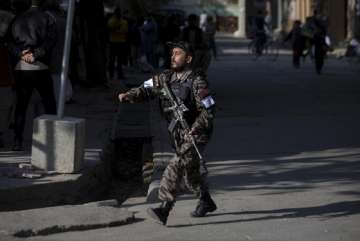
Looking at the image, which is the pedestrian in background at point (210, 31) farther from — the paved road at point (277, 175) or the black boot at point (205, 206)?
the black boot at point (205, 206)

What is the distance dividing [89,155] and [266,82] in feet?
44.7

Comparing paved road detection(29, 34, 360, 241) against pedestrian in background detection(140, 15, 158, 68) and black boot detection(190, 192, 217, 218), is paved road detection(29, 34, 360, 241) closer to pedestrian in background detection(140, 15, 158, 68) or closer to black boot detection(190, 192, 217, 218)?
black boot detection(190, 192, 217, 218)

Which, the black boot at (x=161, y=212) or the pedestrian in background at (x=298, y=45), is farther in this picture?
the pedestrian in background at (x=298, y=45)

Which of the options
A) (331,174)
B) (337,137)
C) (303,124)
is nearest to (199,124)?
(331,174)

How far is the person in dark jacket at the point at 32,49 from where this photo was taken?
11.1 meters

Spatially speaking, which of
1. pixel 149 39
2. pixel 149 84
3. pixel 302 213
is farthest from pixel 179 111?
pixel 149 39

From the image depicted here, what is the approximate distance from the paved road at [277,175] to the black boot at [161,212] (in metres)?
0.09

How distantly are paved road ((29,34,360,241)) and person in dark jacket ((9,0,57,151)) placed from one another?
2210mm

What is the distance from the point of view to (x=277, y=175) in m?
10.8

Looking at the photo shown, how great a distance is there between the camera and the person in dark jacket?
1108 cm

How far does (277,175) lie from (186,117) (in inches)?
110

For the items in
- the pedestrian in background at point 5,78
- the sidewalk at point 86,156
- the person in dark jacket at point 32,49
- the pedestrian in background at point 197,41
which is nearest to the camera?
the sidewalk at point 86,156

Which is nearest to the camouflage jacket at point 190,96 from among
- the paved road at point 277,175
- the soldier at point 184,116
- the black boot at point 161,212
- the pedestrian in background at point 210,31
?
the soldier at point 184,116

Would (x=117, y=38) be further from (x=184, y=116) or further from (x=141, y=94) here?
(x=184, y=116)
